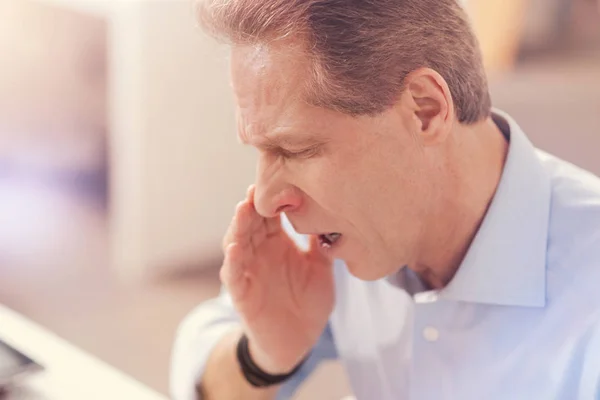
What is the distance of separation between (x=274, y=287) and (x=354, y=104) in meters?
0.33

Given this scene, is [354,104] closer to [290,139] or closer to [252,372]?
[290,139]

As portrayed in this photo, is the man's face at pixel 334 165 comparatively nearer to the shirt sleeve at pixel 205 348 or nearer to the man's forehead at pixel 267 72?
the man's forehead at pixel 267 72

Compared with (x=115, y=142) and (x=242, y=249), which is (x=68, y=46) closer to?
(x=115, y=142)

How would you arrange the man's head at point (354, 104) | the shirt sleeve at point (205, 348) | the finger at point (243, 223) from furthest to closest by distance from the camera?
the shirt sleeve at point (205, 348)
the finger at point (243, 223)
the man's head at point (354, 104)

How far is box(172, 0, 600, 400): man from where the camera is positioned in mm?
846

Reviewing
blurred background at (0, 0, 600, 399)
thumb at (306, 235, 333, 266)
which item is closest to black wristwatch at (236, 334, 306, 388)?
thumb at (306, 235, 333, 266)

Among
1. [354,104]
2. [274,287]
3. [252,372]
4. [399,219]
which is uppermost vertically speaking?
[354,104]

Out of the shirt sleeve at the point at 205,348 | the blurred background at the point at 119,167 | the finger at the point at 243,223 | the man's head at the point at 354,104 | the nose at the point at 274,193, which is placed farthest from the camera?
the blurred background at the point at 119,167

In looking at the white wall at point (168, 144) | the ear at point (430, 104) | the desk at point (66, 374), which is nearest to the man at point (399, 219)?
the ear at point (430, 104)

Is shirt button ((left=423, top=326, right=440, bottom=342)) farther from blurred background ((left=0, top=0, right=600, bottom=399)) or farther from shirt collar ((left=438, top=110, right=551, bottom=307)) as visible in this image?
blurred background ((left=0, top=0, right=600, bottom=399))

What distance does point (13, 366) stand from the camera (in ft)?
3.19

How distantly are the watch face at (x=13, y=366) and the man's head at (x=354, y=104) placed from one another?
33cm

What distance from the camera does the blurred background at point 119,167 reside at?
2.36m

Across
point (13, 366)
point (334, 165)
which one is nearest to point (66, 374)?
point (13, 366)
